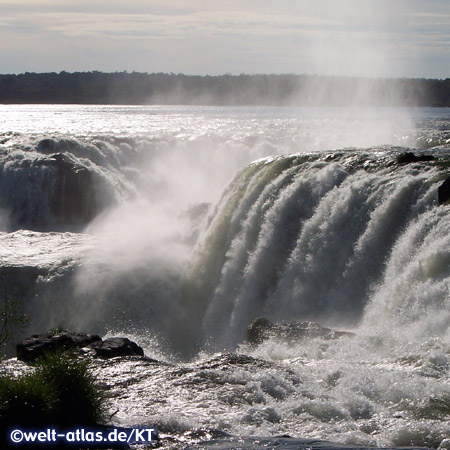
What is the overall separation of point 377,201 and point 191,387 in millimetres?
6353

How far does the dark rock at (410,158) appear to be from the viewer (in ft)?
49.3

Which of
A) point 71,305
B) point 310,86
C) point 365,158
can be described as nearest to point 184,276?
point 71,305

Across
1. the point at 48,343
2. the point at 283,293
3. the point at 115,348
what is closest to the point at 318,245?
the point at 283,293

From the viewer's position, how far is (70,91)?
101 meters

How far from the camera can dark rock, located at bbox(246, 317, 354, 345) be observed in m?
11.1

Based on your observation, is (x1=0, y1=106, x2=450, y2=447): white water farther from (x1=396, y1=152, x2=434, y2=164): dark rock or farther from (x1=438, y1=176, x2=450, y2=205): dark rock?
(x1=396, y1=152, x2=434, y2=164): dark rock

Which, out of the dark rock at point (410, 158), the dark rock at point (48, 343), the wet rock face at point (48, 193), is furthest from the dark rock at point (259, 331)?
the wet rock face at point (48, 193)

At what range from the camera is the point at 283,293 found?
14.2 meters

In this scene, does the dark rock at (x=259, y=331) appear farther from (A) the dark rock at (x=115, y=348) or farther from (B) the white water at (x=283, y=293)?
(A) the dark rock at (x=115, y=348)

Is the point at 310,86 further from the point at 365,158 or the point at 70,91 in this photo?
the point at 365,158

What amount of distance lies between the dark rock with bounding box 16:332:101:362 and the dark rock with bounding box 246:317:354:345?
259cm

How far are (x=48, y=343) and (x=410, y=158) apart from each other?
27.9 ft

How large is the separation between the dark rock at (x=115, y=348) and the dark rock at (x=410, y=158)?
7228 mm

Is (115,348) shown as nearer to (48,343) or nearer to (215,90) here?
(48,343)
